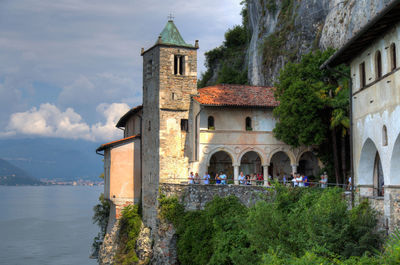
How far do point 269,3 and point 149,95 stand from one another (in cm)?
2287

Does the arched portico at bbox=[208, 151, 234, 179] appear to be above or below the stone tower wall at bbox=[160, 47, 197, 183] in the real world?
below

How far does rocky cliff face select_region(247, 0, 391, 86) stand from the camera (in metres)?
33.7

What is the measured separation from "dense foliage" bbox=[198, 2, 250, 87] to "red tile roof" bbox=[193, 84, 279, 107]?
89.5 ft

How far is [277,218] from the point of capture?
69.1ft

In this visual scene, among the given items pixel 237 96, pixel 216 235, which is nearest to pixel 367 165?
pixel 216 235

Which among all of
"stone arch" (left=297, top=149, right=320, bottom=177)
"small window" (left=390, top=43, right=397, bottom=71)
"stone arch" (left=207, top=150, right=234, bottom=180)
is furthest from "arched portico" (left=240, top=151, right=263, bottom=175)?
"small window" (left=390, top=43, right=397, bottom=71)

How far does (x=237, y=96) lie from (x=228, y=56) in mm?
34211

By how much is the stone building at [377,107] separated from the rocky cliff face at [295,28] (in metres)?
9.59

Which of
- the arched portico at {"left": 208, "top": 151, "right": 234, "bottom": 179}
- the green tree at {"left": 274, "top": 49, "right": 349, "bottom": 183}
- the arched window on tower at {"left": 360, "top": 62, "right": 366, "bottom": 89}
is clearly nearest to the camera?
the arched window on tower at {"left": 360, "top": 62, "right": 366, "bottom": 89}

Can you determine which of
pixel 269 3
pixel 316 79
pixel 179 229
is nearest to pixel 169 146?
pixel 179 229

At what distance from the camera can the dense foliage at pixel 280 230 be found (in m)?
17.1

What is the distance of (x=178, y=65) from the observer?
1345 inches

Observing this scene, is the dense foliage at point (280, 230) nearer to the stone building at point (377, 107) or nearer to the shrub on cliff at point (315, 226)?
the shrub on cliff at point (315, 226)

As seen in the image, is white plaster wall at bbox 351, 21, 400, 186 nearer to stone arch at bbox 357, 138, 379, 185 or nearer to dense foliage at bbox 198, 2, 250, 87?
stone arch at bbox 357, 138, 379, 185
